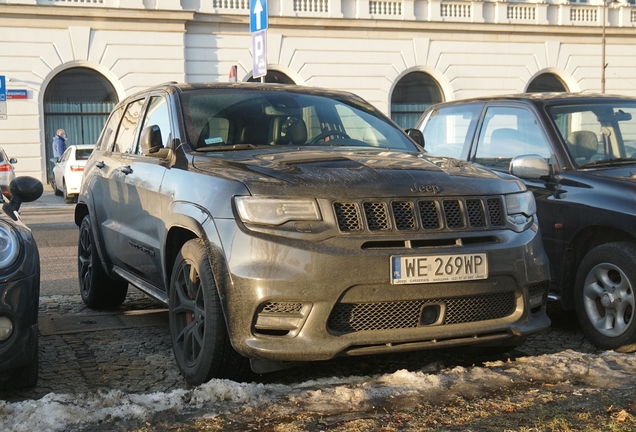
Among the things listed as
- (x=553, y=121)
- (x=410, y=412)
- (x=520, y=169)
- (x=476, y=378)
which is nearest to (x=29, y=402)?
(x=410, y=412)

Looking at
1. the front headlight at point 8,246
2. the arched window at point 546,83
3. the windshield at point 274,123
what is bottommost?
the front headlight at point 8,246

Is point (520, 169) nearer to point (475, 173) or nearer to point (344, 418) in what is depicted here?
point (475, 173)

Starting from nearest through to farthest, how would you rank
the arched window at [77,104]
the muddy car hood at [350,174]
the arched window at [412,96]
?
the muddy car hood at [350,174]
the arched window at [77,104]
the arched window at [412,96]

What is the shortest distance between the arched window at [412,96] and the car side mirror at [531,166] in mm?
25046

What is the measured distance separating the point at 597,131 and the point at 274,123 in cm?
237

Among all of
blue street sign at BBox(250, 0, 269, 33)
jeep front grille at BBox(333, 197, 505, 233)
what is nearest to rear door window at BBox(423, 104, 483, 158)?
jeep front grille at BBox(333, 197, 505, 233)

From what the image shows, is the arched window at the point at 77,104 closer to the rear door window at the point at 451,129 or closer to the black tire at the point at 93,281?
the black tire at the point at 93,281

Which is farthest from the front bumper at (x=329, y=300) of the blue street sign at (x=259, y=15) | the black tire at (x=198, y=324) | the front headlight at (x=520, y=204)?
the blue street sign at (x=259, y=15)

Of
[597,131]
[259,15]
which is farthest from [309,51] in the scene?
[597,131]

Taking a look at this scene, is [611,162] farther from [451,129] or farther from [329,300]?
[329,300]

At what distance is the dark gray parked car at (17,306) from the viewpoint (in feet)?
13.4

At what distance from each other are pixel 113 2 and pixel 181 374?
2359cm

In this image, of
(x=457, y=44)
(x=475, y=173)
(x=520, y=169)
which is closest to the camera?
(x=475, y=173)

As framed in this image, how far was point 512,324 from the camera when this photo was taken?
4.27 metres
